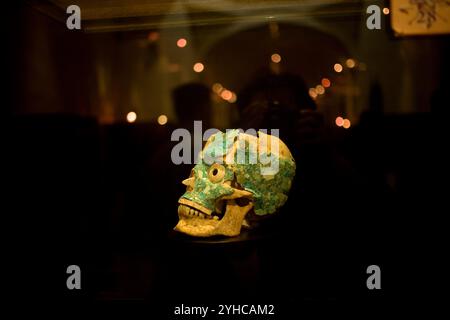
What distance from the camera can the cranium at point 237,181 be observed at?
4.15ft

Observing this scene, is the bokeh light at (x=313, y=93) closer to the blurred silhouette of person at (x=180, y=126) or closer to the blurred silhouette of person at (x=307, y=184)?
the blurred silhouette of person at (x=307, y=184)

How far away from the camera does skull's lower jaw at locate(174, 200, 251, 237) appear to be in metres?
1.24

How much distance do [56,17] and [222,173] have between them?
60cm

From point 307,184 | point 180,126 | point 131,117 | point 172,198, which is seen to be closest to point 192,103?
Result: point 180,126

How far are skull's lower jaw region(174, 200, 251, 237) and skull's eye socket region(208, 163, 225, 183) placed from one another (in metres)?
0.07

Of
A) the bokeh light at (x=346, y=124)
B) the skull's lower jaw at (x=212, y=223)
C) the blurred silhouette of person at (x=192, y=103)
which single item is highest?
the blurred silhouette of person at (x=192, y=103)

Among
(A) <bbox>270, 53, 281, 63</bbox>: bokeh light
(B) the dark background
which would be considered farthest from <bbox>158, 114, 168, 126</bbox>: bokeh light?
(A) <bbox>270, 53, 281, 63</bbox>: bokeh light

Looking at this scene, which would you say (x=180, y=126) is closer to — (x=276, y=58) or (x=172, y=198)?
(x=172, y=198)

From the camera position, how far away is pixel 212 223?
1.26m

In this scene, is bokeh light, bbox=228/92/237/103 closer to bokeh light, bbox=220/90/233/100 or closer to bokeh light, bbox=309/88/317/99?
bokeh light, bbox=220/90/233/100

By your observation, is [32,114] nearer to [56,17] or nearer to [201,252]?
[56,17]

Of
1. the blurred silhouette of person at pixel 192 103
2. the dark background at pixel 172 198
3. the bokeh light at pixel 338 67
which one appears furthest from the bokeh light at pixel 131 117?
the bokeh light at pixel 338 67

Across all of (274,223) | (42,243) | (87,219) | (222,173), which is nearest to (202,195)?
(222,173)

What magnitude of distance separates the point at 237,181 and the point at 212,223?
0.43ft
